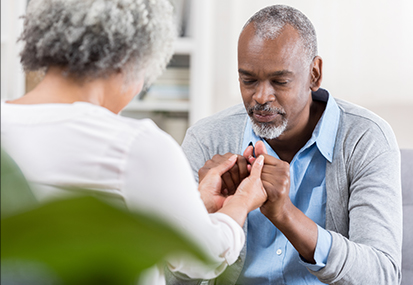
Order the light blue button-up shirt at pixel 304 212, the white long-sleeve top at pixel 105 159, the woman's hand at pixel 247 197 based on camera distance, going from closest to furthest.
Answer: the white long-sleeve top at pixel 105 159 → the woman's hand at pixel 247 197 → the light blue button-up shirt at pixel 304 212

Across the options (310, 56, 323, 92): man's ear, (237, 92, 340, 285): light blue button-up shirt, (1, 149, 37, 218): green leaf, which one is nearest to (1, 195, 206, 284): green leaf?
(1, 149, 37, 218): green leaf

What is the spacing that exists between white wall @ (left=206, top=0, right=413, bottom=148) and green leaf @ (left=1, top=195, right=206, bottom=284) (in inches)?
104

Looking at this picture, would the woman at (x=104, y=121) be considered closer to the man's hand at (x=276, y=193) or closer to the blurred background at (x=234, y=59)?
the man's hand at (x=276, y=193)

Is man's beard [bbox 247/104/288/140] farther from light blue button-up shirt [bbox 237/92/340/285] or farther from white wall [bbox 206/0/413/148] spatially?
white wall [bbox 206/0/413/148]

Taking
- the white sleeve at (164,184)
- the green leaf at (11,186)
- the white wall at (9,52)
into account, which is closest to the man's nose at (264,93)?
the white sleeve at (164,184)

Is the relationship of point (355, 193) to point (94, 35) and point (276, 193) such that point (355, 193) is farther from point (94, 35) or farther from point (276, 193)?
point (94, 35)

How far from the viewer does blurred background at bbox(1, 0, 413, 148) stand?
2.65m

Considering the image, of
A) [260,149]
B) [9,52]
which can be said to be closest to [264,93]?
[260,149]

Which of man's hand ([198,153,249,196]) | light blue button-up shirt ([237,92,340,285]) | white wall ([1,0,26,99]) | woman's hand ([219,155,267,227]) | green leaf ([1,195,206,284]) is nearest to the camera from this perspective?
green leaf ([1,195,206,284])

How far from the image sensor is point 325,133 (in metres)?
1.36

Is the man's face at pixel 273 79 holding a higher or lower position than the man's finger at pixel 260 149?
higher

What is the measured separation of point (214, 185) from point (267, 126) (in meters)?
0.33

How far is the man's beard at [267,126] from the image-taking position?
137 cm

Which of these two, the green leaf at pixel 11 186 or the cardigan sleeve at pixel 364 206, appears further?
the cardigan sleeve at pixel 364 206
